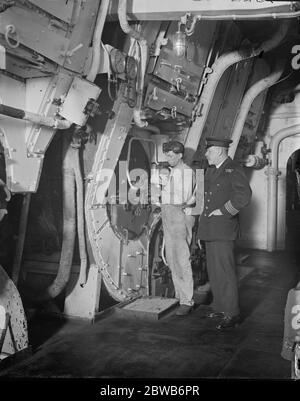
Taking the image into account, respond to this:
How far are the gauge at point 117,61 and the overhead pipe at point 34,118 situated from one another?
527mm

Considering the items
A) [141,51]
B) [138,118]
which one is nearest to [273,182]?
[138,118]

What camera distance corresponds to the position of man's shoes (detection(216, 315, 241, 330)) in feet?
11.3

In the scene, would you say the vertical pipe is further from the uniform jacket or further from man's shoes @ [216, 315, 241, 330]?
man's shoes @ [216, 315, 241, 330]

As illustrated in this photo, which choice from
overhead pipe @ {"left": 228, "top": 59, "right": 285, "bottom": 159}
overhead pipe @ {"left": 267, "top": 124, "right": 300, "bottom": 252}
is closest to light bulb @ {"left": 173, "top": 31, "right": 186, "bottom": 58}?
overhead pipe @ {"left": 228, "top": 59, "right": 285, "bottom": 159}

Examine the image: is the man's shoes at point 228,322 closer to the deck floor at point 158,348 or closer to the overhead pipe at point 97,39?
the deck floor at point 158,348

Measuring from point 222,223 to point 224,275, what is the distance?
0.42 m

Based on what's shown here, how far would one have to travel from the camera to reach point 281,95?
20.3 feet

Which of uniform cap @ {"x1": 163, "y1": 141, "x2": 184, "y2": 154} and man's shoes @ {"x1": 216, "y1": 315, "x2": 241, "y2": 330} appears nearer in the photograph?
man's shoes @ {"x1": 216, "y1": 315, "x2": 241, "y2": 330}

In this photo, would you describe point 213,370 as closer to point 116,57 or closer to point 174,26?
point 116,57

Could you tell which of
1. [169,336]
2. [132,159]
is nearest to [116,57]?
[132,159]

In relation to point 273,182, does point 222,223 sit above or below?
below

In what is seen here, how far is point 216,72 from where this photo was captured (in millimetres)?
4383

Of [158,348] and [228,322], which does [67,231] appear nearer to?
[158,348]

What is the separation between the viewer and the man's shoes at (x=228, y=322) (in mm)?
3457
